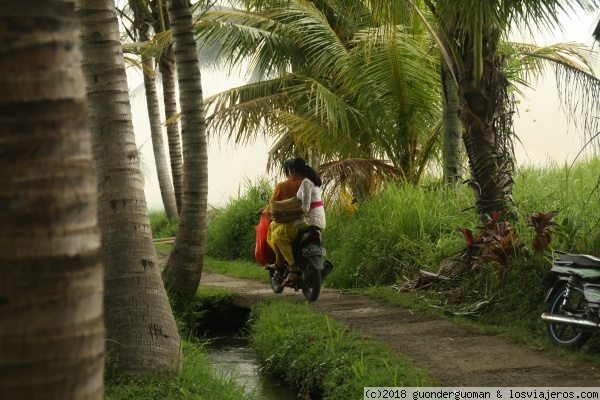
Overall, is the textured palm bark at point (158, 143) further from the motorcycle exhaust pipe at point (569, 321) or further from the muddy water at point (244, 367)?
the motorcycle exhaust pipe at point (569, 321)

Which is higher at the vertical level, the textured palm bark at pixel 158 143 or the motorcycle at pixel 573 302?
the textured palm bark at pixel 158 143

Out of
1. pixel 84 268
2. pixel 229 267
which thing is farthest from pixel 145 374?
pixel 229 267

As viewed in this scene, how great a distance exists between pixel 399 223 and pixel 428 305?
7.52ft

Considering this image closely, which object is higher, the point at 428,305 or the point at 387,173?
the point at 387,173

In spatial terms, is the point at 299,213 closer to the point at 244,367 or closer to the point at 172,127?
the point at 244,367

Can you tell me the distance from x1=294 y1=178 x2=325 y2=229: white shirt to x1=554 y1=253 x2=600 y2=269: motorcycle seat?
3.01 meters

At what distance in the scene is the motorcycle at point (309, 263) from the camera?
29.0 feet

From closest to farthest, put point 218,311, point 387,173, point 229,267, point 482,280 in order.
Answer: point 482,280 → point 218,311 → point 387,173 → point 229,267

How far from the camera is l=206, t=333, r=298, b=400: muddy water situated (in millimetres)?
6938

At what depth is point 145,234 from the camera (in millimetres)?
6281

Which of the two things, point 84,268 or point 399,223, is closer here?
point 84,268

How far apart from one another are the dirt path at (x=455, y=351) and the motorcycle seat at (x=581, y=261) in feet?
2.39

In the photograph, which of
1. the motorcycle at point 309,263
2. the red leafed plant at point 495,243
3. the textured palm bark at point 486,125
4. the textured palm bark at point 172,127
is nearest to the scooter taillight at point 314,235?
the motorcycle at point 309,263

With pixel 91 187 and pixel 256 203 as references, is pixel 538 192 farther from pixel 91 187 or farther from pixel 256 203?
pixel 91 187
